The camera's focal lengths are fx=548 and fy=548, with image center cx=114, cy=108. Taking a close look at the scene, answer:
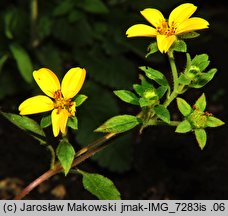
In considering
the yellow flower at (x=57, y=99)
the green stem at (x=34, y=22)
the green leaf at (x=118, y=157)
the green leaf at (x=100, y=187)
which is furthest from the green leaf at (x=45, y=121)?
the green stem at (x=34, y=22)

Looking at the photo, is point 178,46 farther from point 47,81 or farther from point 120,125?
point 47,81

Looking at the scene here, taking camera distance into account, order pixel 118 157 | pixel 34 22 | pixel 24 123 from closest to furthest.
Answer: pixel 24 123
pixel 118 157
pixel 34 22

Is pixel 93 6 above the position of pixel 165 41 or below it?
above

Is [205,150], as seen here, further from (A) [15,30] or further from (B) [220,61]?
(A) [15,30]

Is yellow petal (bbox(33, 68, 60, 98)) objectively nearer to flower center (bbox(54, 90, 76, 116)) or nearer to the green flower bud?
flower center (bbox(54, 90, 76, 116))

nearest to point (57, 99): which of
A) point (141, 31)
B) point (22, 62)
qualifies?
point (141, 31)

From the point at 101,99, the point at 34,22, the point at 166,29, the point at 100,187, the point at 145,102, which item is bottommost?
the point at 100,187
